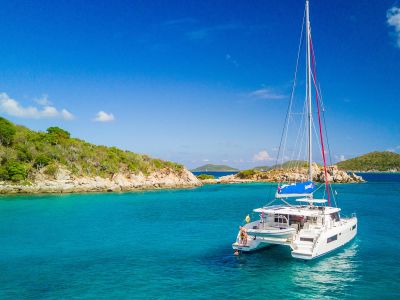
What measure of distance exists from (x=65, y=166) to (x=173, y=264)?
5825 centimetres

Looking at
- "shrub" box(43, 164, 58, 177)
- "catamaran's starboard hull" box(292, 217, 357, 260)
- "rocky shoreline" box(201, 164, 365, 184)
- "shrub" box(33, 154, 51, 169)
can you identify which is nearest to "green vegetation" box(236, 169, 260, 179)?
"rocky shoreline" box(201, 164, 365, 184)

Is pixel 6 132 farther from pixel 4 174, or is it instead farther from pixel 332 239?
pixel 332 239

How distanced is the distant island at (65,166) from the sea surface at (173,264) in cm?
3255

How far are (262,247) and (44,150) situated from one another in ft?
206

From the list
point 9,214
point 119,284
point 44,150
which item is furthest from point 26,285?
point 44,150

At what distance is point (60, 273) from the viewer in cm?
1802

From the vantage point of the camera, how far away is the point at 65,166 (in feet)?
233

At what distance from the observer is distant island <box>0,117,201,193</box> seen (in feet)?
210

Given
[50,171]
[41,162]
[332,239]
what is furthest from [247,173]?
[332,239]

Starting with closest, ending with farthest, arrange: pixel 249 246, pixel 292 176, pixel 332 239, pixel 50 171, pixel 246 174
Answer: pixel 249 246 → pixel 332 239 → pixel 50 171 → pixel 292 176 → pixel 246 174

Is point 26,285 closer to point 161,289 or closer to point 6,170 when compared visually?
point 161,289

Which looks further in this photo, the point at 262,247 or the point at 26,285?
the point at 262,247

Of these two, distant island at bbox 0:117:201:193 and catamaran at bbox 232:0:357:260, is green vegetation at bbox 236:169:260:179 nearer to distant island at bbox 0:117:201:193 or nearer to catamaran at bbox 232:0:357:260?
distant island at bbox 0:117:201:193

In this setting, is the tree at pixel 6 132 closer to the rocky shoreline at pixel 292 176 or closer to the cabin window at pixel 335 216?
the rocky shoreline at pixel 292 176
